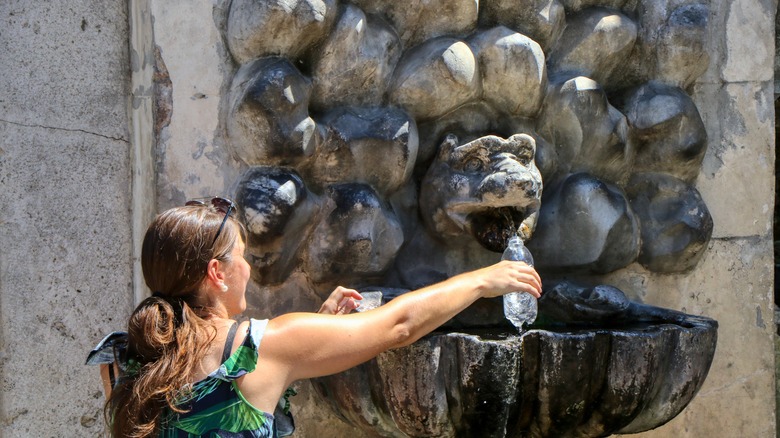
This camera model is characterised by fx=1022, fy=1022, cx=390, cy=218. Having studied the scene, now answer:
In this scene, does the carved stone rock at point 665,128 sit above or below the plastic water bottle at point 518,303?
above

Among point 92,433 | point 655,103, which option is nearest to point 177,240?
point 92,433

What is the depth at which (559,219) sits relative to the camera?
2611 millimetres

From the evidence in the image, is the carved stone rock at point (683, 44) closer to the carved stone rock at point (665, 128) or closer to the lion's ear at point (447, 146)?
the carved stone rock at point (665, 128)

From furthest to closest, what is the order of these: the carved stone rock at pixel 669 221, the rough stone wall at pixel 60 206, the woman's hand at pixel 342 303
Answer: the carved stone rock at pixel 669 221 → the rough stone wall at pixel 60 206 → the woman's hand at pixel 342 303

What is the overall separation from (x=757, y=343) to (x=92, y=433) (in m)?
1.79

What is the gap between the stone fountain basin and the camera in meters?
2.12

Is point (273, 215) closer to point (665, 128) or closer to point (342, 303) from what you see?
point (342, 303)

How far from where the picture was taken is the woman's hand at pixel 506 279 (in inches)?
80.5

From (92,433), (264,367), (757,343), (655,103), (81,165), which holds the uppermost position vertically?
(655,103)


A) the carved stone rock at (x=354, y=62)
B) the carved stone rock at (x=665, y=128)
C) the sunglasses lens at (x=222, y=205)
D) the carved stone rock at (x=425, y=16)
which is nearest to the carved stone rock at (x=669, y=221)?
the carved stone rock at (x=665, y=128)

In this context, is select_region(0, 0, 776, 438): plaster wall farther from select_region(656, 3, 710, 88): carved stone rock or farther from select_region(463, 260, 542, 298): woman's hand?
select_region(463, 260, 542, 298): woman's hand

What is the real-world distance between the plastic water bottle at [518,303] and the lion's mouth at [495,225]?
0.8 inches

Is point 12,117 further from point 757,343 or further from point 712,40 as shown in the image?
point 757,343

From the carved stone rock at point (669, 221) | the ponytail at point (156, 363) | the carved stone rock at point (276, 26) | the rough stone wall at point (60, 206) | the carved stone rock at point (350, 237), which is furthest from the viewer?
the carved stone rock at point (669, 221)
